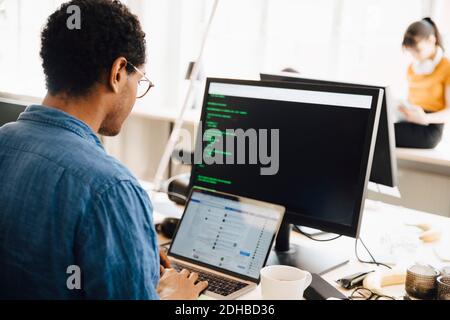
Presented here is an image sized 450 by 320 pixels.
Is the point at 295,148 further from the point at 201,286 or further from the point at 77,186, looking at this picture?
the point at 77,186

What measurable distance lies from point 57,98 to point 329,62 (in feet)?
11.0

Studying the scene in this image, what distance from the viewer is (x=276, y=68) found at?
432 centimetres

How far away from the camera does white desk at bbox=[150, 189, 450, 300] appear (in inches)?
53.7

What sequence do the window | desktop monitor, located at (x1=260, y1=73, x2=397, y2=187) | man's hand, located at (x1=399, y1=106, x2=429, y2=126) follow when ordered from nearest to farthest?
desktop monitor, located at (x1=260, y1=73, x2=397, y2=187) < man's hand, located at (x1=399, y1=106, x2=429, y2=126) < the window

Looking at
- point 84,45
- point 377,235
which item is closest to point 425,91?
point 377,235

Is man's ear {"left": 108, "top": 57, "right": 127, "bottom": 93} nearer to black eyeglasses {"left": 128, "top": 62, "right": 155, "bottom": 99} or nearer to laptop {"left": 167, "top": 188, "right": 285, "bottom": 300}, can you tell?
black eyeglasses {"left": 128, "top": 62, "right": 155, "bottom": 99}

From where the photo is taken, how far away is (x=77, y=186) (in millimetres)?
846

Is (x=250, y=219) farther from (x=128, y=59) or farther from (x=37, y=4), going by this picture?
(x=37, y=4)

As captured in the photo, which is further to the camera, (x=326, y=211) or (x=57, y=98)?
(x=326, y=211)

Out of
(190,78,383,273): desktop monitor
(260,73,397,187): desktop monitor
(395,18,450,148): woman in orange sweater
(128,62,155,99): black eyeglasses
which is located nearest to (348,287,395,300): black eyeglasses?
(190,78,383,273): desktop monitor

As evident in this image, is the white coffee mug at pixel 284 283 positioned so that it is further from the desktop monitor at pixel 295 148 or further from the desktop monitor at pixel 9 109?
the desktop monitor at pixel 9 109

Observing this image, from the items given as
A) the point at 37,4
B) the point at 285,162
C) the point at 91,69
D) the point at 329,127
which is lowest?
the point at 285,162

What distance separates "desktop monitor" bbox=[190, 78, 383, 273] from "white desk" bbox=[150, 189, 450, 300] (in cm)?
8
